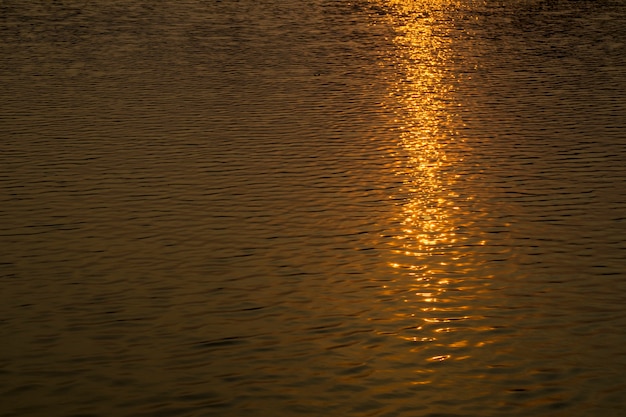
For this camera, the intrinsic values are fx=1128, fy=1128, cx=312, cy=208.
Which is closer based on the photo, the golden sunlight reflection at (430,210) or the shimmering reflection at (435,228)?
the shimmering reflection at (435,228)

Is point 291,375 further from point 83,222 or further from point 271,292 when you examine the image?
point 83,222

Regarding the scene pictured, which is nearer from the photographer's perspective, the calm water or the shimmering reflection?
the calm water

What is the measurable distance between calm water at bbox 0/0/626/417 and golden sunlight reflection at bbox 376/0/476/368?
62 mm

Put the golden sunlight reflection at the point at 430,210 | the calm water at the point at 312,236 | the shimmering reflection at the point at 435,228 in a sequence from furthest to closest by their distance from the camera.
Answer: the golden sunlight reflection at the point at 430,210, the shimmering reflection at the point at 435,228, the calm water at the point at 312,236

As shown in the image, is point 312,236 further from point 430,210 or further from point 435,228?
point 430,210

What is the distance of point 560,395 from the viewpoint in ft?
44.6

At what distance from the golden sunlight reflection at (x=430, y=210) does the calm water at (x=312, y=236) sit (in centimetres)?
6

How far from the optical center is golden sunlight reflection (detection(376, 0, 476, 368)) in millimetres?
15881

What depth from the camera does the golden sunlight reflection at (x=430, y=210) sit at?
15881mm

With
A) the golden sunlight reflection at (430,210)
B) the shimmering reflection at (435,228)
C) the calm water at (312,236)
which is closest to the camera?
the calm water at (312,236)

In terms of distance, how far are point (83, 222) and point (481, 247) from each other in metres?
7.34

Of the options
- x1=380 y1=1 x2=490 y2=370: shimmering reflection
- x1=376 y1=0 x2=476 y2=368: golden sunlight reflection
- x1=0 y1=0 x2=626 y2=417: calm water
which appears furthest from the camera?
x1=376 y1=0 x2=476 y2=368: golden sunlight reflection

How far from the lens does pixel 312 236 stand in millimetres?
20219

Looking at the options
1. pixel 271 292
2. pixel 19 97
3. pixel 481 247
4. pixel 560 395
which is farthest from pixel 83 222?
pixel 19 97
